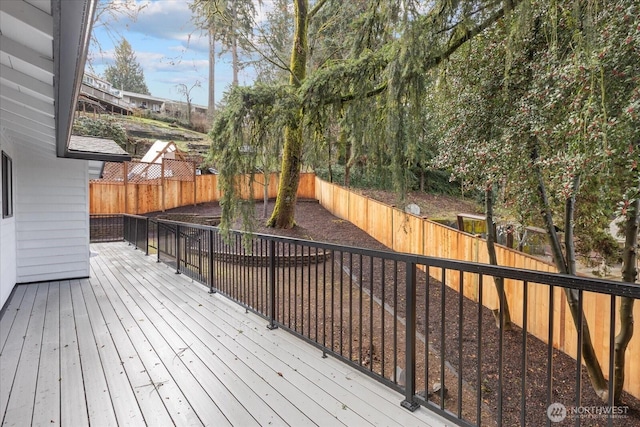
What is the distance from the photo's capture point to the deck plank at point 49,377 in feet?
6.68

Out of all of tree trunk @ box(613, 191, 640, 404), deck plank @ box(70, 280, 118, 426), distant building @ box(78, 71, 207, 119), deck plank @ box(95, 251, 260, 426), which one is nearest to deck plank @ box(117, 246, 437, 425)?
deck plank @ box(95, 251, 260, 426)

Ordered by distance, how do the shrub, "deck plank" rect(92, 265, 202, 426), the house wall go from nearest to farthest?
1. "deck plank" rect(92, 265, 202, 426)
2. the house wall
3. the shrub

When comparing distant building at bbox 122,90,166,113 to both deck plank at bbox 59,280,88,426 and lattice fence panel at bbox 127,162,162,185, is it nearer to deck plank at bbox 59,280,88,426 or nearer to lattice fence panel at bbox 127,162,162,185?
lattice fence panel at bbox 127,162,162,185

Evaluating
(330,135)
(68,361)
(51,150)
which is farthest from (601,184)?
(51,150)

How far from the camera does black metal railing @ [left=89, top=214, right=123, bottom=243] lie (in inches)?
428

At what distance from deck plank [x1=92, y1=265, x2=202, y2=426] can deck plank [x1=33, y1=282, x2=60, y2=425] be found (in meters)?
0.43

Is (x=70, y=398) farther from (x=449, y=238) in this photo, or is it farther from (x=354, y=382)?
(x=449, y=238)

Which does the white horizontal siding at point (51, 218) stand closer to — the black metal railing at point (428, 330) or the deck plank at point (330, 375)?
the black metal railing at point (428, 330)

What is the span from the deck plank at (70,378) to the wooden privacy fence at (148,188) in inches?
310

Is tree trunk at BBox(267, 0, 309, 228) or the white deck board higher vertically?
tree trunk at BBox(267, 0, 309, 228)

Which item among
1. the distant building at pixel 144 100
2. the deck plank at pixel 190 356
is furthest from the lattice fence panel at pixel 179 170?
the distant building at pixel 144 100

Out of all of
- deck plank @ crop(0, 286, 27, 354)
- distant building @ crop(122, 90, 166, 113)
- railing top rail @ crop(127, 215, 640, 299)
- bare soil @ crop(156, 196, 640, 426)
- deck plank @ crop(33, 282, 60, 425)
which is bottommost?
bare soil @ crop(156, 196, 640, 426)

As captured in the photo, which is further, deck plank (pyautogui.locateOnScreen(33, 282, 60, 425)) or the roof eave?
deck plank (pyautogui.locateOnScreen(33, 282, 60, 425))

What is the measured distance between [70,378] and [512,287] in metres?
5.23
